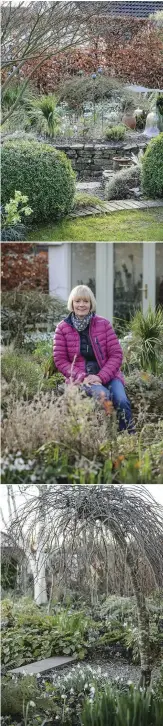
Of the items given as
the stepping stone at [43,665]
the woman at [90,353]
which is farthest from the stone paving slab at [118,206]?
the stepping stone at [43,665]

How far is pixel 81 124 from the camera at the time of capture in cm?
704

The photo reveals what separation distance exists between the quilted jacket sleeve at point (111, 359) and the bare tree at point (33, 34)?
2225mm

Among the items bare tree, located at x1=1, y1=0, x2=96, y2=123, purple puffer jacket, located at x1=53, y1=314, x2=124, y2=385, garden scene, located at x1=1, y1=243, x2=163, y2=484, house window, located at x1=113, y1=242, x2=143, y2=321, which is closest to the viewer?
garden scene, located at x1=1, y1=243, x2=163, y2=484

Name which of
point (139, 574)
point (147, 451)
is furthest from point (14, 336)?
point (139, 574)

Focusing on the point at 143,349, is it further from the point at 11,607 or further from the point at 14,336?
the point at 11,607

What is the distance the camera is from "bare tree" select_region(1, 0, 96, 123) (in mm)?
6504

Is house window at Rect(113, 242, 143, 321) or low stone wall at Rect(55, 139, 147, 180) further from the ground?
low stone wall at Rect(55, 139, 147, 180)

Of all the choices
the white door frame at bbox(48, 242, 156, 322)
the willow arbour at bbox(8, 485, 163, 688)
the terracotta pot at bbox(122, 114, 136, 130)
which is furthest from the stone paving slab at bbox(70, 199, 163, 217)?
the willow arbour at bbox(8, 485, 163, 688)

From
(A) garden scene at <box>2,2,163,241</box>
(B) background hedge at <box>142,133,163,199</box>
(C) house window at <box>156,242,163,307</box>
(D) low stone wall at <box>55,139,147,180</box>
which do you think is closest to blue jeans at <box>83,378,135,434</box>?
(C) house window at <box>156,242,163,307</box>

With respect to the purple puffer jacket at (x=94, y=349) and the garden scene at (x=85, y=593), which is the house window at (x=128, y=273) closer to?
the purple puffer jacket at (x=94, y=349)

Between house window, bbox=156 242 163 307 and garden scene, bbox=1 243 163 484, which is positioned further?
house window, bbox=156 242 163 307

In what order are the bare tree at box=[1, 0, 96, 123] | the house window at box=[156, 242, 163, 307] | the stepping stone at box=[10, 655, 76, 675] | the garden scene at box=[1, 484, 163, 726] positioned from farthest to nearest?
the house window at box=[156, 242, 163, 307] < the bare tree at box=[1, 0, 96, 123] < the stepping stone at box=[10, 655, 76, 675] < the garden scene at box=[1, 484, 163, 726]

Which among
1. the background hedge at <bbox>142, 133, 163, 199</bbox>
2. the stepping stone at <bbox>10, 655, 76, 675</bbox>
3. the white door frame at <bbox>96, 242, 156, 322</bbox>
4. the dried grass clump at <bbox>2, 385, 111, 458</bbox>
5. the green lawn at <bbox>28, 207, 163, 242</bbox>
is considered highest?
the background hedge at <bbox>142, 133, 163, 199</bbox>

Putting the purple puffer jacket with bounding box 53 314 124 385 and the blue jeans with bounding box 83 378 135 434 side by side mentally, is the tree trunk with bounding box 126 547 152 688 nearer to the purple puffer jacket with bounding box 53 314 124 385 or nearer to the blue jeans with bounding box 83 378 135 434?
the blue jeans with bounding box 83 378 135 434
